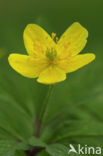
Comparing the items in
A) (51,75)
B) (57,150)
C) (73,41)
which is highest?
(73,41)

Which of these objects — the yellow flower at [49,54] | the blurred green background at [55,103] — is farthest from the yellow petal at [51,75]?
the blurred green background at [55,103]

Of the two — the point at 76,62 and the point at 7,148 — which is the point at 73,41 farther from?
the point at 7,148

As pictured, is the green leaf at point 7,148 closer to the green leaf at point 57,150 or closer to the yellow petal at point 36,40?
the green leaf at point 57,150

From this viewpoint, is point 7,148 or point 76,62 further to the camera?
point 76,62

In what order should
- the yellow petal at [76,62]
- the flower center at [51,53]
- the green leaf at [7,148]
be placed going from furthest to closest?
the flower center at [51,53] → the yellow petal at [76,62] → the green leaf at [7,148]

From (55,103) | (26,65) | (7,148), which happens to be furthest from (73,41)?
(7,148)

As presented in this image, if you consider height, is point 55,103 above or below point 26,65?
below

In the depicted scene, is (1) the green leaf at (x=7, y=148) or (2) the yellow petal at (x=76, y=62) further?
(2) the yellow petal at (x=76, y=62)
